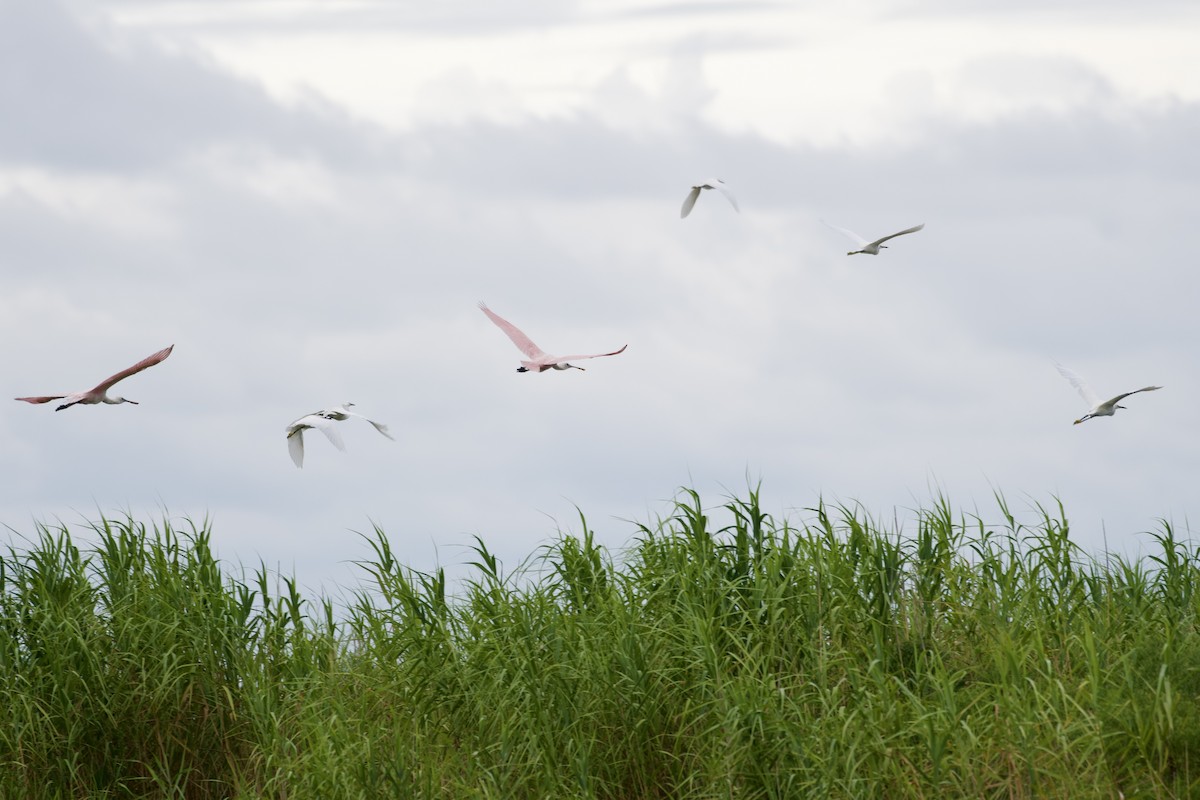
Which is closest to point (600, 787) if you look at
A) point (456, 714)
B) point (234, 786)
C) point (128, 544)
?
point (456, 714)

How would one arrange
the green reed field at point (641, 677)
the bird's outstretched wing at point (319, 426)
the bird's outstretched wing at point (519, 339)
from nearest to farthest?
1. the green reed field at point (641, 677)
2. the bird's outstretched wing at point (319, 426)
3. the bird's outstretched wing at point (519, 339)

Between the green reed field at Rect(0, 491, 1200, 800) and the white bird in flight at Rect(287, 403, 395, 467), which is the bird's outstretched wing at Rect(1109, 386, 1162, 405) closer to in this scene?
the green reed field at Rect(0, 491, 1200, 800)

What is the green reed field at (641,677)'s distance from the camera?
280 inches

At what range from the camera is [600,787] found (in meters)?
7.72

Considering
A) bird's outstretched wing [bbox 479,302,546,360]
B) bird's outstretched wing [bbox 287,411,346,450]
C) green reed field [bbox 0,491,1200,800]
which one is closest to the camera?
green reed field [bbox 0,491,1200,800]

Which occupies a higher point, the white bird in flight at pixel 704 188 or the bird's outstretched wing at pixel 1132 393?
the white bird in flight at pixel 704 188

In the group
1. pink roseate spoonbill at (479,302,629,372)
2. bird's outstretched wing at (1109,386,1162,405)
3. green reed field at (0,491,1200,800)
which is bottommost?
green reed field at (0,491,1200,800)

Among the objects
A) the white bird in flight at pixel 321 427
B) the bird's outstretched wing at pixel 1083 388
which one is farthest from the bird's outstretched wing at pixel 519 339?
the bird's outstretched wing at pixel 1083 388

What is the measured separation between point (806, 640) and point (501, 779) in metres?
2.14

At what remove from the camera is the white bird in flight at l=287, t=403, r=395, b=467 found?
29.6ft

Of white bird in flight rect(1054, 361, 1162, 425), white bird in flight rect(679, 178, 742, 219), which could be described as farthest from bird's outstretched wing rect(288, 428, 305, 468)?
white bird in flight rect(1054, 361, 1162, 425)

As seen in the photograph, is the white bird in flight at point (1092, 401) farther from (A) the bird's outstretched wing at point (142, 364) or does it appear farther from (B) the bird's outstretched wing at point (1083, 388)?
(A) the bird's outstretched wing at point (142, 364)

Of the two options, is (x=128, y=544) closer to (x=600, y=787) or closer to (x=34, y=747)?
(x=34, y=747)

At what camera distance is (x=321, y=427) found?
9133 mm
